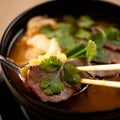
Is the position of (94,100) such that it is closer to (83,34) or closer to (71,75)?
(71,75)

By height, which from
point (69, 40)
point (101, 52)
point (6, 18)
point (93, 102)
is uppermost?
point (6, 18)

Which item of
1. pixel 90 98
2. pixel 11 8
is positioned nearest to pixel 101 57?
pixel 90 98

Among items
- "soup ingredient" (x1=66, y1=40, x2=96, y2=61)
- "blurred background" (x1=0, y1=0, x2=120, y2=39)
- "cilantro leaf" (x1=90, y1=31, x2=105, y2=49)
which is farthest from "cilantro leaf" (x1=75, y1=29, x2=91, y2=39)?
"blurred background" (x1=0, y1=0, x2=120, y2=39)

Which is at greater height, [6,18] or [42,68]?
[6,18]

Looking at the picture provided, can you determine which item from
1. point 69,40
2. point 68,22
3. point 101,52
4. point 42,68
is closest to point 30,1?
point 68,22

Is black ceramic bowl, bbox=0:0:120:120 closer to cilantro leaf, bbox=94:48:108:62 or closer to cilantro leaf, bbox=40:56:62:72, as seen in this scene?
cilantro leaf, bbox=40:56:62:72

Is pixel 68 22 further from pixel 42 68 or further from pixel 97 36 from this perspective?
pixel 42 68

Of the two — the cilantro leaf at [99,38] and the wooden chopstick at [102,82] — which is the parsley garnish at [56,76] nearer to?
the wooden chopstick at [102,82]
